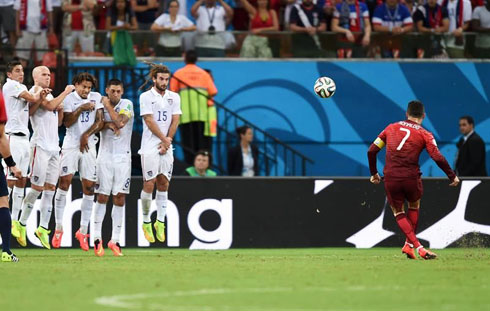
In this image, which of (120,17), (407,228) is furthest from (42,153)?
(120,17)

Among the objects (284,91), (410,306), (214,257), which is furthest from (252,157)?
(410,306)

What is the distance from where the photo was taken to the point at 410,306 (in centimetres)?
981

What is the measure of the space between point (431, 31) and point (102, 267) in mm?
13136

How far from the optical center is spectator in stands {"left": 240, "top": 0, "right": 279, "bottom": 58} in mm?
24141

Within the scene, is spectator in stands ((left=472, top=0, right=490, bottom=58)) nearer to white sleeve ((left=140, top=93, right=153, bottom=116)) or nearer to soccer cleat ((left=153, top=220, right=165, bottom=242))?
white sleeve ((left=140, top=93, right=153, bottom=116))

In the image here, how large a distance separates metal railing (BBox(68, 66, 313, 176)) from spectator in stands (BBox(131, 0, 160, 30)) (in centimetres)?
107

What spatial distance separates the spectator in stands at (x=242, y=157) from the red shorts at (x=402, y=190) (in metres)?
7.05

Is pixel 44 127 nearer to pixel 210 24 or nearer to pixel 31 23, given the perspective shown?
pixel 31 23

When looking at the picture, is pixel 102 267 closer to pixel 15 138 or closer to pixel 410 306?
pixel 15 138

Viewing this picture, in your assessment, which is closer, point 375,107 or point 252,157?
point 252,157

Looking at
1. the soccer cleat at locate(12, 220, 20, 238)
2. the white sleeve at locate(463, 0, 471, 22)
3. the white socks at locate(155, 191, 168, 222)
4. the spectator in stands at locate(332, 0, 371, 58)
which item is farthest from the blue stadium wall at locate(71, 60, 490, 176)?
the soccer cleat at locate(12, 220, 20, 238)

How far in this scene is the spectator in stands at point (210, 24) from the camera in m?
24.0

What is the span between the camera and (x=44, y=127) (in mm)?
17062

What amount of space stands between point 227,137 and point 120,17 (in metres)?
3.41
